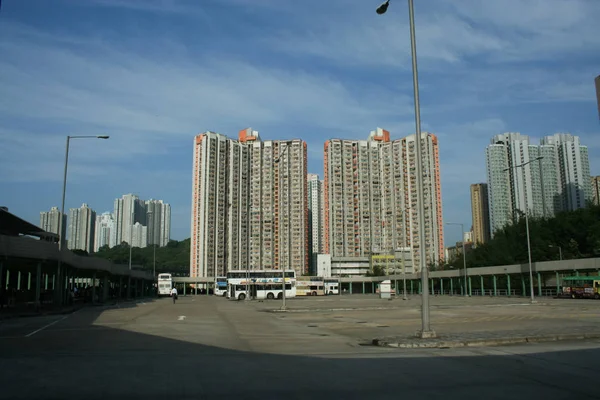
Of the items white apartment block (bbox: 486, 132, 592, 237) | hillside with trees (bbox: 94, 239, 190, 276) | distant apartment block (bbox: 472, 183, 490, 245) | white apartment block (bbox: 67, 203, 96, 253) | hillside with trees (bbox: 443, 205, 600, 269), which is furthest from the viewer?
distant apartment block (bbox: 472, 183, 490, 245)

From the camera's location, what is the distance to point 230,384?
824cm

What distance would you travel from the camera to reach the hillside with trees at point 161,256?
427 feet

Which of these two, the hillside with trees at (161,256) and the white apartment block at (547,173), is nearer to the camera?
the white apartment block at (547,173)

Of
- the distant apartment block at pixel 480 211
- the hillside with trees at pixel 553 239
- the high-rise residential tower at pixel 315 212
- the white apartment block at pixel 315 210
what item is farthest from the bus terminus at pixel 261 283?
the white apartment block at pixel 315 210

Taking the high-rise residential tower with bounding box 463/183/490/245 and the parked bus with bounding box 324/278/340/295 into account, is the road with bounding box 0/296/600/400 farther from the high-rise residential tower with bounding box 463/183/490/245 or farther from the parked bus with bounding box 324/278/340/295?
the high-rise residential tower with bounding box 463/183/490/245

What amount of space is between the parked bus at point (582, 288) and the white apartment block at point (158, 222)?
128 m

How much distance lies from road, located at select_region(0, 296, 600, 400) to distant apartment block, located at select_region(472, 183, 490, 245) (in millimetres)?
127479

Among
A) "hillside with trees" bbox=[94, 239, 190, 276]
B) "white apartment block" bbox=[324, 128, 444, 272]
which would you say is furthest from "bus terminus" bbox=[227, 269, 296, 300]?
"white apartment block" bbox=[324, 128, 444, 272]

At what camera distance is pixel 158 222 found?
16662 cm

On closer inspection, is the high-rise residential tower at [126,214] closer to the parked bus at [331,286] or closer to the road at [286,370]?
the parked bus at [331,286]

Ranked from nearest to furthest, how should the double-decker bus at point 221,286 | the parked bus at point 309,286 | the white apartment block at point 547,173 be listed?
the double-decker bus at point 221,286 → the parked bus at point 309,286 → the white apartment block at point 547,173

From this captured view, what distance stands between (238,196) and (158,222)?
6330 centimetres

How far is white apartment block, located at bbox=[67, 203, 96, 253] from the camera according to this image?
134000 mm

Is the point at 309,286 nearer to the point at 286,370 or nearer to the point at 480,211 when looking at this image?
the point at 480,211
